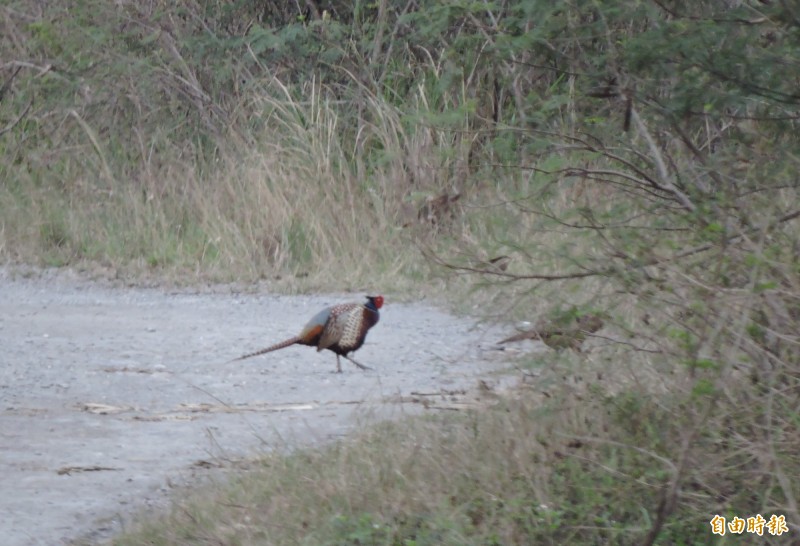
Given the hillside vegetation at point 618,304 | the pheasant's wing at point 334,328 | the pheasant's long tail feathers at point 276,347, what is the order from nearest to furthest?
the hillside vegetation at point 618,304 < the pheasant's wing at point 334,328 < the pheasant's long tail feathers at point 276,347

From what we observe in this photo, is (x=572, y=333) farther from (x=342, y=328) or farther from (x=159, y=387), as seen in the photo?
(x=159, y=387)

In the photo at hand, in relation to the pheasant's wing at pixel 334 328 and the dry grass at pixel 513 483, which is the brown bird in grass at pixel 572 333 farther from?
the pheasant's wing at pixel 334 328

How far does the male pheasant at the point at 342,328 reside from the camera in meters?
7.20

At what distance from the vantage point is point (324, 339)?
724 centimetres

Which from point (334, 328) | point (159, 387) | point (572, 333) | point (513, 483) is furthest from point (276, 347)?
point (513, 483)

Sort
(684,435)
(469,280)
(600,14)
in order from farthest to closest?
(469,280), (600,14), (684,435)

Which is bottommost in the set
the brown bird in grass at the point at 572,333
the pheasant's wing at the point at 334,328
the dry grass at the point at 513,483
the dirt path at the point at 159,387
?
the dirt path at the point at 159,387

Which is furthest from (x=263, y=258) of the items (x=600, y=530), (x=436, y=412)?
(x=600, y=530)

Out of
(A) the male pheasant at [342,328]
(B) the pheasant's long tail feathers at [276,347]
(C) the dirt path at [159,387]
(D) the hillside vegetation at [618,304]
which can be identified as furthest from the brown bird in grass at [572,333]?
(B) the pheasant's long tail feathers at [276,347]

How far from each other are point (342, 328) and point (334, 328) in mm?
47

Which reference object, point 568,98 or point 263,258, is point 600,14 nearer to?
point 568,98

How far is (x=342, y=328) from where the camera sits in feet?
23.6

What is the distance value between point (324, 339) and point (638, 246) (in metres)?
3.12

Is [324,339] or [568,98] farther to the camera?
[324,339]
